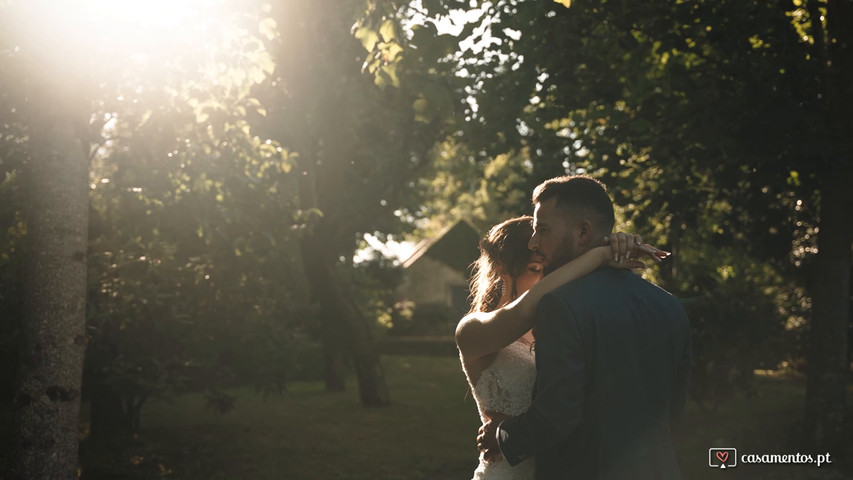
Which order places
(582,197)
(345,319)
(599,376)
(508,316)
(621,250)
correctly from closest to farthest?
1. (599,376)
2. (621,250)
3. (582,197)
4. (508,316)
5. (345,319)

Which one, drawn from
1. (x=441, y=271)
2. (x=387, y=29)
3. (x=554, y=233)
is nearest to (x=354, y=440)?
(x=387, y=29)

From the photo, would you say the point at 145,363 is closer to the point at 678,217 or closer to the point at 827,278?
the point at 678,217

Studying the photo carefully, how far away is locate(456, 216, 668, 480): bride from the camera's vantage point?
3666mm

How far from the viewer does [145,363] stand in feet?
41.5

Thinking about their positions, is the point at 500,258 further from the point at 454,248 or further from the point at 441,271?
the point at 441,271

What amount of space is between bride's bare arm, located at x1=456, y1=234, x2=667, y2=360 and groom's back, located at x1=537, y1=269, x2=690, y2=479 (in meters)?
0.08

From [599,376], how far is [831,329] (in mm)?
10680

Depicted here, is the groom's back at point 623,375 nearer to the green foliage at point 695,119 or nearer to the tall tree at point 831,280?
the green foliage at point 695,119

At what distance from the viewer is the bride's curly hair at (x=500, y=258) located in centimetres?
456

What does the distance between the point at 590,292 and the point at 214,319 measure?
37.5ft

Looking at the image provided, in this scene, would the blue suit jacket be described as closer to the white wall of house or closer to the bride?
the bride
